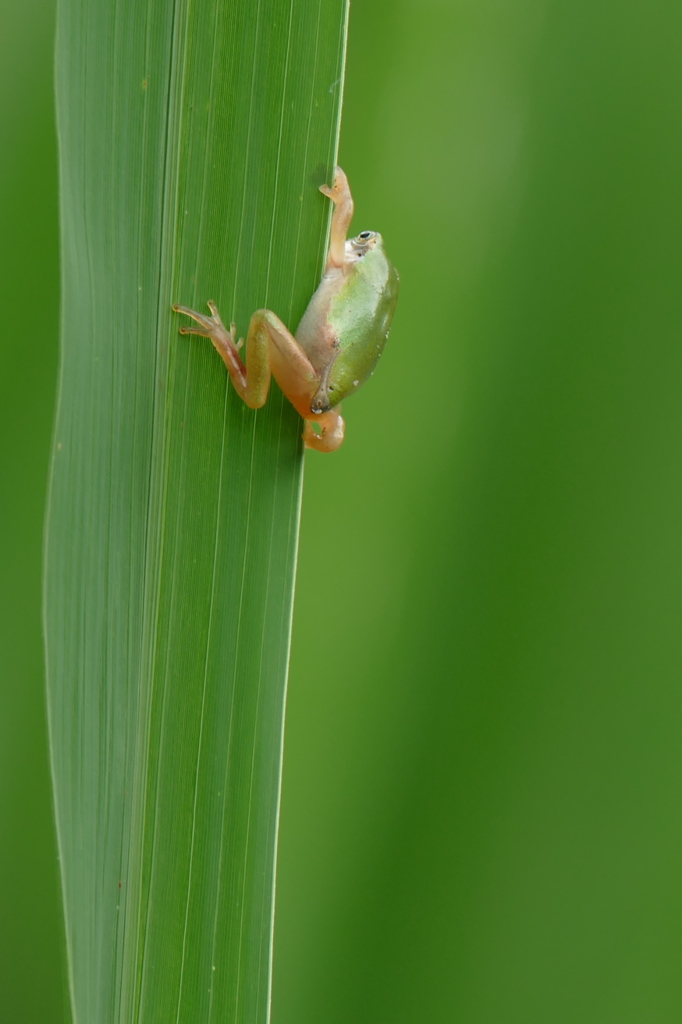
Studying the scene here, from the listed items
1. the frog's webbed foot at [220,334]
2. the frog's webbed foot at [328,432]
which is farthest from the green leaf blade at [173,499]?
the frog's webbed foot at [328,432]

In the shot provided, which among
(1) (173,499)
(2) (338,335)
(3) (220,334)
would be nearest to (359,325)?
(2) (338,335)

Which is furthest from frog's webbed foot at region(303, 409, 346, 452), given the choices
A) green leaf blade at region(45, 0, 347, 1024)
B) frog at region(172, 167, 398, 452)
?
green leaf blade at region(45, 0, 347, 1024)

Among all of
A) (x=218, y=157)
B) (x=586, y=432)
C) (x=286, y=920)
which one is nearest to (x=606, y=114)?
(x=586, y=432)

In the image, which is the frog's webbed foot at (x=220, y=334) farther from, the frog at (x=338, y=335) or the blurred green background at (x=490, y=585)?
the blurred green background at (x=490, y=585)

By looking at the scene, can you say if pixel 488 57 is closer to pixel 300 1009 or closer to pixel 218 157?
pixel 218 157

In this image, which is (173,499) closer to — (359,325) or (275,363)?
(275,363)

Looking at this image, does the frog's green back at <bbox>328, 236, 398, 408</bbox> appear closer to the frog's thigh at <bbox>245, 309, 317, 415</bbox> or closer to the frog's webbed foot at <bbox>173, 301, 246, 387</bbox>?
the frog's thigh at <bbox>245, 309, 317, 415</bbox>
